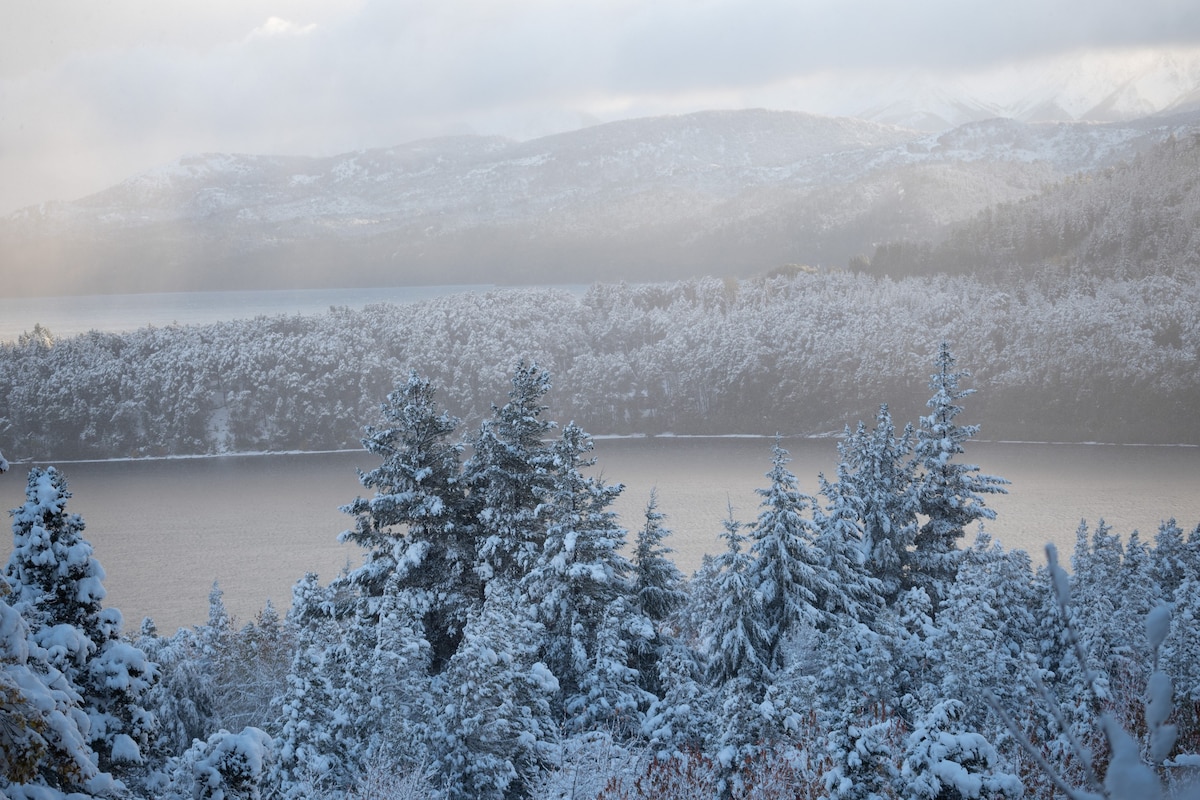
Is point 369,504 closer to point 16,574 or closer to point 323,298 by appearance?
point 16,574

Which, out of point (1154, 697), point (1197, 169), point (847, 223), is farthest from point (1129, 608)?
point (847, 223)

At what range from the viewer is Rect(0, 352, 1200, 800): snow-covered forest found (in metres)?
7.55

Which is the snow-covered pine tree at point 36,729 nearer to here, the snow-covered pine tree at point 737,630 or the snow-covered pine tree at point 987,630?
the snow-covered pine tree at point 987,630

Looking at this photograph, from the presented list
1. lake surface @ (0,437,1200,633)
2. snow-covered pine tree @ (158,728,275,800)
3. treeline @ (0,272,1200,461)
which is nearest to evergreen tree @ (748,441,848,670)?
snow-covered pine tree @ (158,728,275,800)

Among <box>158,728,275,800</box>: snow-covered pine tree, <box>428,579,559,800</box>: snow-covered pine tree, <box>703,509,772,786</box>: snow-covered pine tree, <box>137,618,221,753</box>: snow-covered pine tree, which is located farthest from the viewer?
<box>137,618,221,753</box>: snow-covered pine tree

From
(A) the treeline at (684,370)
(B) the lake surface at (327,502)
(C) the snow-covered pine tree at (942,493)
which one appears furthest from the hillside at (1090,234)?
(C) the snow-covered pine tree at (942,493)

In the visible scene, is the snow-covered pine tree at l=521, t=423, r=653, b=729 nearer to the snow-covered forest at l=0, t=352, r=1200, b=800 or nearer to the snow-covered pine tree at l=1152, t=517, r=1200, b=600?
the snow-covered forest at l=0, t=352, r=1200, b=800

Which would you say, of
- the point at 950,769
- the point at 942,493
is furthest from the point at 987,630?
the point at 942,493

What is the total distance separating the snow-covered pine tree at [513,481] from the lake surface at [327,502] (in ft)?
47.6

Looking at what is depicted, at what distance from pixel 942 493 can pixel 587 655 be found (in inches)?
429

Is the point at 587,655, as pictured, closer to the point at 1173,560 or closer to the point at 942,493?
the point at 942,493

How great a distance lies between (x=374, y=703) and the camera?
12.9 meters

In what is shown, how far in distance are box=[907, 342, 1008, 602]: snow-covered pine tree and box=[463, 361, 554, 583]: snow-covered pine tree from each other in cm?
1002

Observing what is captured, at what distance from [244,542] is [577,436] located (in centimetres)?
4005
